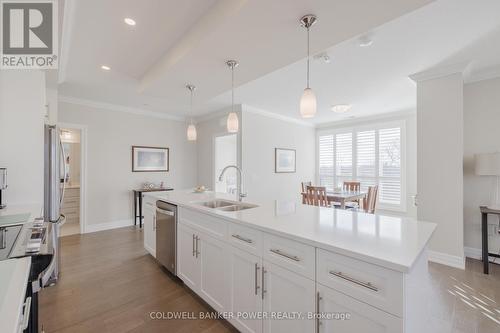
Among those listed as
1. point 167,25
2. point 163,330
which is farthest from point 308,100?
point 163,330

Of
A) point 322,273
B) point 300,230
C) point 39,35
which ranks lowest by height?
point 322,273

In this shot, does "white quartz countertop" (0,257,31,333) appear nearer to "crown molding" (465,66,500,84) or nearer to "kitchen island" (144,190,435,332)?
"kitchen island" (144,190,435,332)

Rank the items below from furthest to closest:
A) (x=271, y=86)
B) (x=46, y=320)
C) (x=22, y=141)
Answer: (x=271, y=86) < (x=22, y=141) < (x=46, y=320)

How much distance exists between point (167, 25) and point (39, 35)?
123 cm

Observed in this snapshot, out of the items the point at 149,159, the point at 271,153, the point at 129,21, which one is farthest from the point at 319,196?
the point at 149,159

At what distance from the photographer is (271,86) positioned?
11.9 feet

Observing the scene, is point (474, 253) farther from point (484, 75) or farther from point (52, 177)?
point (52, 177)

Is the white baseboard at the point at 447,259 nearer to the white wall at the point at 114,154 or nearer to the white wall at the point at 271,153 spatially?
the white wall at the point at 271,153

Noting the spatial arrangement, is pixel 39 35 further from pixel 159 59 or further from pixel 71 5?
pixel 159 59

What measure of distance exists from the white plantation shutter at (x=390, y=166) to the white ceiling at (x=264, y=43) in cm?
162

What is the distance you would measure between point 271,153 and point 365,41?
3327 millimetres

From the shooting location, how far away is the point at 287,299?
1.33 m

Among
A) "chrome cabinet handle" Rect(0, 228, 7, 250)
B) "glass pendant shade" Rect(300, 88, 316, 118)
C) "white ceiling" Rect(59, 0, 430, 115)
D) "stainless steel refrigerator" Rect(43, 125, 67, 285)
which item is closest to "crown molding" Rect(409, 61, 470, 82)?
"white ceiling" Rect(59, 0, 430, 115)
